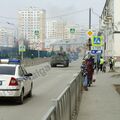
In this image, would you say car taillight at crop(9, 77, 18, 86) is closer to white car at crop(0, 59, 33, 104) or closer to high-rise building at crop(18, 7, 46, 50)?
white car at crop(0, 59, 33, 104)

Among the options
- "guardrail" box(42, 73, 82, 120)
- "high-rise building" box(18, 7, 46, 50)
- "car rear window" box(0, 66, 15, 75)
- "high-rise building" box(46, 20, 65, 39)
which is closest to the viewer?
"guardrail" box(42, 73, 82, 120)

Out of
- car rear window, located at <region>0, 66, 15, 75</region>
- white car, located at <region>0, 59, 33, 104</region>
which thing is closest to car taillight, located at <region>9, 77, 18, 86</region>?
white car, located at <region>0, 59, 33, 104</region>

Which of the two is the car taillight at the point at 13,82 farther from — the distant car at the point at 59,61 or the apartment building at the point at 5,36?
the apartment building at the point at 5,36

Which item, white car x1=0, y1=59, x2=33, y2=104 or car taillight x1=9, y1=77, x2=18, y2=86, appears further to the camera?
car taillight x1=9, y1=77, x2=18, y2=86

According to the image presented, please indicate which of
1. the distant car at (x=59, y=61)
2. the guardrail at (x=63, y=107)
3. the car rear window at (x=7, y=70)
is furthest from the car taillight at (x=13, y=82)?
the distant car at (x=59, y=61)

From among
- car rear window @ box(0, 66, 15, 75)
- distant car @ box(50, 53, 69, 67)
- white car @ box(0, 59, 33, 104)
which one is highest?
car rear window @ box(0, 66, 15, 75)

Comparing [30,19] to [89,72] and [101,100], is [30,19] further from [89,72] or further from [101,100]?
[101,100]

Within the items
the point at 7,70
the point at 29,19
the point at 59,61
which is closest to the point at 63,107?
the point at 7,70

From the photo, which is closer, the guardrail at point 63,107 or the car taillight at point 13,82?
the guardrail at point 63,107

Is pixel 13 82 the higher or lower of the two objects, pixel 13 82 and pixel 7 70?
the lower

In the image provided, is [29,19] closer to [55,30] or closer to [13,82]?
[55,30]

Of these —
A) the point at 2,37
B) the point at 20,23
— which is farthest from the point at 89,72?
the point at 2,37

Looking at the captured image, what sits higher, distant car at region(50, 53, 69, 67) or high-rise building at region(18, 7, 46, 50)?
high-rise building at region(18, 7, 46, 50)

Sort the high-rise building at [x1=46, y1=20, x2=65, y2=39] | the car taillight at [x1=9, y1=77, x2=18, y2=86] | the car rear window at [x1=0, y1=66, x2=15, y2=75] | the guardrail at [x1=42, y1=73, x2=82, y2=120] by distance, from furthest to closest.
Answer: the high-rise building at [x1=46, y1=20, x2=65, y2=39], the car rear window at [x1=0, y1=66, x2=15, y2=75], the car taillight at [x1=9, y1=77, x2=18, y2=86], the guardrail at [x1=42, y1=73, x2=82, y2=120]
